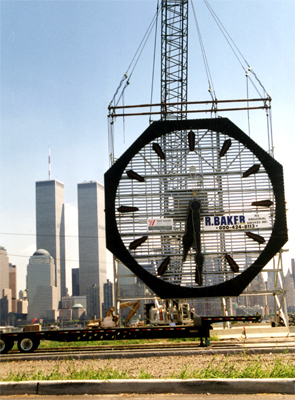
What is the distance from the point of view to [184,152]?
2698cm

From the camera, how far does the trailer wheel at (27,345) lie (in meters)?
20.3

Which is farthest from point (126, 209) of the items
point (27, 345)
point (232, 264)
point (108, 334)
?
point (27, 345)

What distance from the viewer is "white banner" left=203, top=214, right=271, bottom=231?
26.0 meters

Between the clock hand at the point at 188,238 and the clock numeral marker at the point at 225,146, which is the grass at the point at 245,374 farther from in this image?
the clock numeral marker at the point at 225,146

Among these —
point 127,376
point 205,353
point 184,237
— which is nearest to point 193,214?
point 184,237

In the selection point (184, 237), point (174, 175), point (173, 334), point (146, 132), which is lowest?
point (173, 334)

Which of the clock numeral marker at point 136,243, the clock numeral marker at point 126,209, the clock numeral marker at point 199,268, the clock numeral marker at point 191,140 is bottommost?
the clock numeral marker at point 199,268

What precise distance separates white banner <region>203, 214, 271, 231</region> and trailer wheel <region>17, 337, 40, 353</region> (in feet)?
35.4

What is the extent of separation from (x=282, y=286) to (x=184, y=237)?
6934 millimetres

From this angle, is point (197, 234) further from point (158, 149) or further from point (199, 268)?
point (158, 149)

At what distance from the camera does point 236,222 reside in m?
26.1

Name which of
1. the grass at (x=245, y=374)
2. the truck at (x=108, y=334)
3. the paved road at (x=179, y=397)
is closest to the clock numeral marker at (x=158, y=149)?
the truck at (x=108, y=334)

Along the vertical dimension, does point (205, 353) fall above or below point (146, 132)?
below

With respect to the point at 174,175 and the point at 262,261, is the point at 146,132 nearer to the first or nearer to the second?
the point at 174,175
